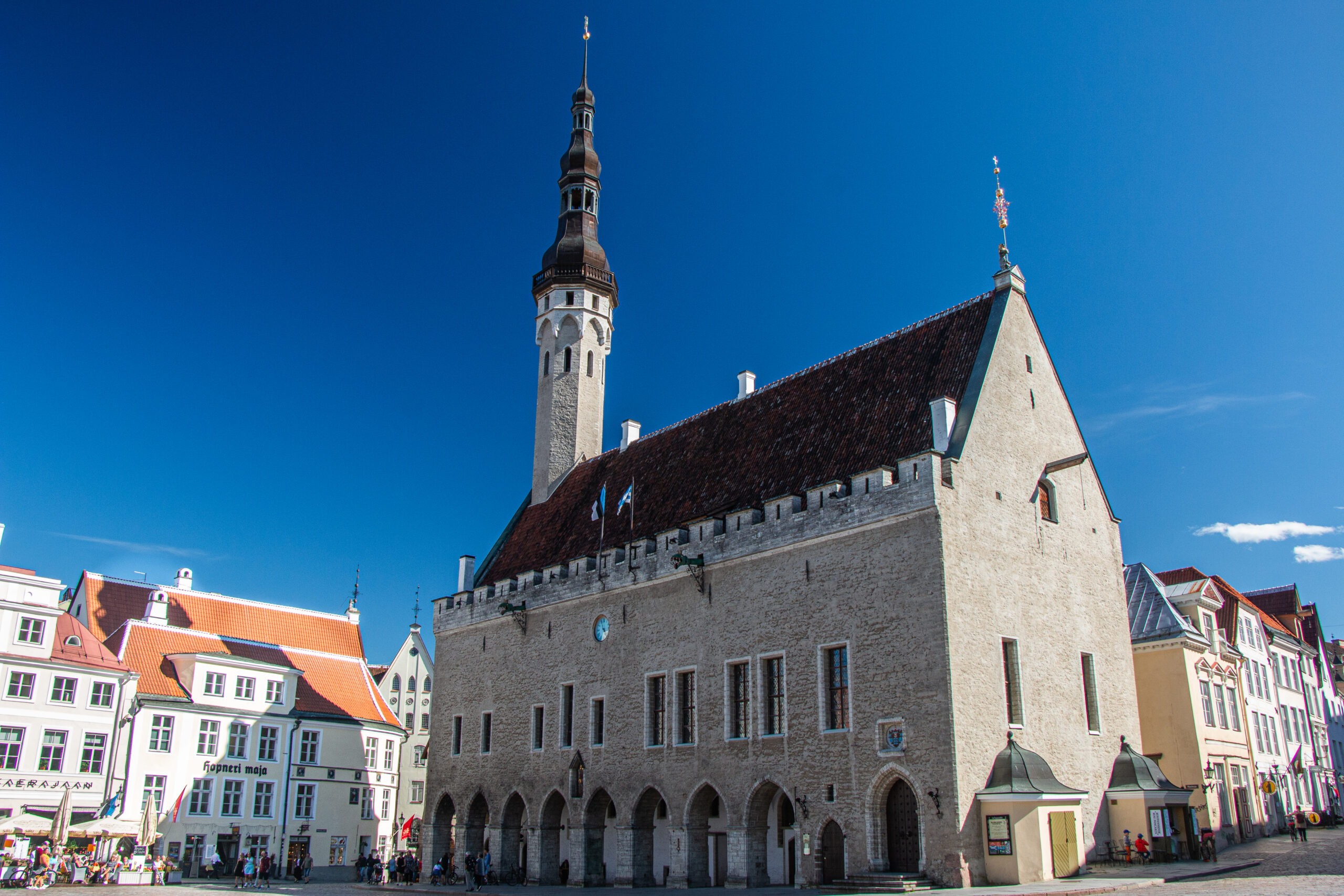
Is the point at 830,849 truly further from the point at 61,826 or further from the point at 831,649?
the point at 61,826

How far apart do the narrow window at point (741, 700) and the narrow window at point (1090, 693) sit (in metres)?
7.85

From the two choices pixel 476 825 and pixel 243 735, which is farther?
pixel 243 735

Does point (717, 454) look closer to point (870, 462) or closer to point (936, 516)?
point (870, 462)

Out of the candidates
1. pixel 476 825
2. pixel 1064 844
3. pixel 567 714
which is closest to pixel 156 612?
pixel 476 825

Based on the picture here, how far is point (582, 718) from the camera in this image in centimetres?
3003

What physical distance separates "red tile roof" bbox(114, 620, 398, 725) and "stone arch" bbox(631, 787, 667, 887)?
18.7 m

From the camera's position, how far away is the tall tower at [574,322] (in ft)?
128

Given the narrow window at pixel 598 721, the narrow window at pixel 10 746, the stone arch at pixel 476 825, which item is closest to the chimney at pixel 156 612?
the narrow window at pixel 10 746

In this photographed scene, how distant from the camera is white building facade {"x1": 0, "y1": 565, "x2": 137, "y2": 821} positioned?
31.2 m

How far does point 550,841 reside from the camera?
100ft

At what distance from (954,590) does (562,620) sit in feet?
45.6

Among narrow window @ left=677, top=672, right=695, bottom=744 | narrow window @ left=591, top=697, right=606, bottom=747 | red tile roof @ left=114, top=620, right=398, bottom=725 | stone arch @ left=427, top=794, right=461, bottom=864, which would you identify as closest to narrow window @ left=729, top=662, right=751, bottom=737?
narrow window @ left=677, top=672, right=695, bottom=744

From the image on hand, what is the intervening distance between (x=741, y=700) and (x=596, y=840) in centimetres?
698

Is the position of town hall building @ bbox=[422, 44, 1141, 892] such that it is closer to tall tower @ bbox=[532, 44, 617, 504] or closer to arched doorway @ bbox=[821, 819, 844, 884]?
arched doorway @ bbox=[821, 819, 844, 884]
